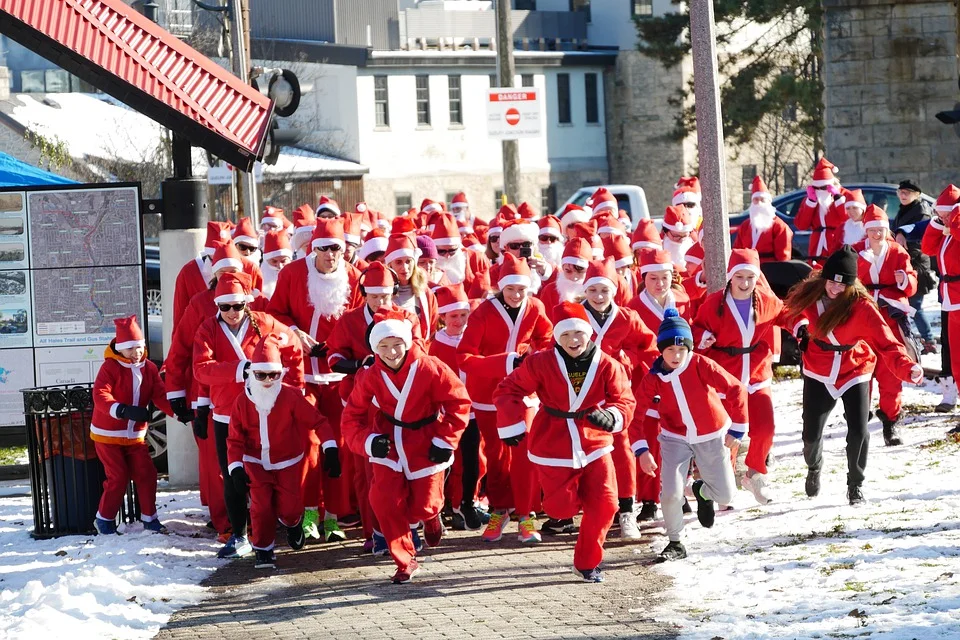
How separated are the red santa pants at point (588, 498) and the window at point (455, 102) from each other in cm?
4559

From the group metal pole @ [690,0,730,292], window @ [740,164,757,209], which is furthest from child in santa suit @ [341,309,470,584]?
window @ [740,164,757,209]

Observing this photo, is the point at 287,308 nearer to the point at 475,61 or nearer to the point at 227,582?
the point at 227,582

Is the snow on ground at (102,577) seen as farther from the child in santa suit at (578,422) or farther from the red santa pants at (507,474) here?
the child in santa suit at (578,422)

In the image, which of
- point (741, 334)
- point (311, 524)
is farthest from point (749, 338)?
point (311, 524)

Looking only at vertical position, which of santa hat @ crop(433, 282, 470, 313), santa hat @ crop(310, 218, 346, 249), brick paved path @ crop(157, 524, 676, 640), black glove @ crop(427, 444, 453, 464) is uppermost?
santa hat @ crop(310, 218, 346, 249)

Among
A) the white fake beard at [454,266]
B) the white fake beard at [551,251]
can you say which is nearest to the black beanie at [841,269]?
the white fake beard at [454,266]

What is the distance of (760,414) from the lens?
35.2 feet

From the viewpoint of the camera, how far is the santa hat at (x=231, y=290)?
33.8 ft

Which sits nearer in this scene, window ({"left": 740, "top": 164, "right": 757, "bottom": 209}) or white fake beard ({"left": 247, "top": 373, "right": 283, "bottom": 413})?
white fake beard ({"left": 247, "top": 373, "right": 283, "bottom": 413})

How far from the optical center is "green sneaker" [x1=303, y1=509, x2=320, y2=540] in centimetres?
1071

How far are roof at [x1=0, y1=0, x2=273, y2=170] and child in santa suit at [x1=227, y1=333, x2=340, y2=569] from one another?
325 centimetres

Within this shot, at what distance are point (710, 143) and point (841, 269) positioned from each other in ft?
6.33

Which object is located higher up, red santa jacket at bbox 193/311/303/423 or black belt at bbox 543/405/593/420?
red santa jacket at bbox 193/311/303/423

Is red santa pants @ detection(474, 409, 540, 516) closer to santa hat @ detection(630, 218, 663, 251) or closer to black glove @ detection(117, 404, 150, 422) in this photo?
black glove @ detection(117, 404, 150, 422)
